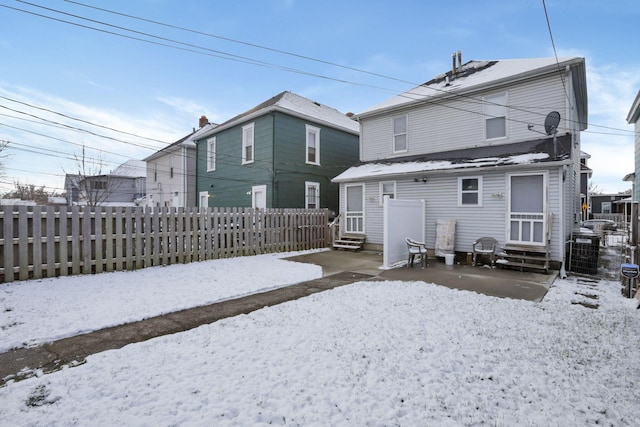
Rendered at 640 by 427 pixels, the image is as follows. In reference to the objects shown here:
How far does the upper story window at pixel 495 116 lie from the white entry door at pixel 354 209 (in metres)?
4.95

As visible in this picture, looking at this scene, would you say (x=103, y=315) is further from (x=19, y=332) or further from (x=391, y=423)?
(x=391, y=423)

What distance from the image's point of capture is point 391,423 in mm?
2180

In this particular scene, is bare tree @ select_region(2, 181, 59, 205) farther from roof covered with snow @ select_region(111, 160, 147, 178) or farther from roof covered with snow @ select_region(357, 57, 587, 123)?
roof covered with snow @ select_region(357, 57, 587, 123)

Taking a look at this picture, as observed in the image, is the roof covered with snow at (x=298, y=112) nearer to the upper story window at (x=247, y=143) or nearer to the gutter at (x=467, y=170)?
the upper story window at (x=247, y=143)

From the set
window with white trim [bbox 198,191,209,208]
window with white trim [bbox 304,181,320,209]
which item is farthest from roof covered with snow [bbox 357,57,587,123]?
window with white trim [bbox 198,191,209,208]

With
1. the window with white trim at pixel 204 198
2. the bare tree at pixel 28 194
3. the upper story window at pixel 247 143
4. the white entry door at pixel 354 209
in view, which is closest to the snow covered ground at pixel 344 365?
the white entry door at pixel 354 209

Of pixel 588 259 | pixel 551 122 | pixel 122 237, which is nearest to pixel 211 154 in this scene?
pixel 122 237

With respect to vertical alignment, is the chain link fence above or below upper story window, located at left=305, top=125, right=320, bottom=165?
below

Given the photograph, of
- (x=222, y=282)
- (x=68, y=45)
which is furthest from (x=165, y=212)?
(x=68, y=45)

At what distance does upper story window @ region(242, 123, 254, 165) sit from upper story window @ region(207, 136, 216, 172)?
10.3ft

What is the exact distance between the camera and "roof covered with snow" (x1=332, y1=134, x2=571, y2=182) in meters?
8.38

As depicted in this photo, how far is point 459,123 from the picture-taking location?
10969mm

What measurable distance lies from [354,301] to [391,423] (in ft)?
9.91

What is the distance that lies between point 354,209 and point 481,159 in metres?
5.17
